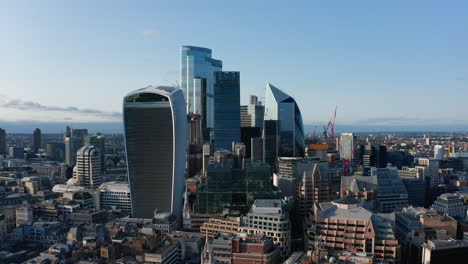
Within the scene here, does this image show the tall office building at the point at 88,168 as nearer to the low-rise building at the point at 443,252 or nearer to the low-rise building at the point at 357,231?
the low-rise building at the point at 357,231

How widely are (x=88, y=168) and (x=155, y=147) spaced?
43.6m

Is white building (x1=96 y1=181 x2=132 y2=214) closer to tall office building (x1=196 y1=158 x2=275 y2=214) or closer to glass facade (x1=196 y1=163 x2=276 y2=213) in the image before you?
tall office building (x1=196 y1=158 x2=275 y2=214)

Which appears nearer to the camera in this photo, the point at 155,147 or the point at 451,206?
the point at 451,206

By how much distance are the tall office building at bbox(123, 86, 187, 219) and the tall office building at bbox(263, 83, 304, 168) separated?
79.0 m

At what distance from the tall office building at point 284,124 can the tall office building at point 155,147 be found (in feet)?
259

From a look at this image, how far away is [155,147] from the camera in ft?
329

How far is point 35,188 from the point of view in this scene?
434 ft

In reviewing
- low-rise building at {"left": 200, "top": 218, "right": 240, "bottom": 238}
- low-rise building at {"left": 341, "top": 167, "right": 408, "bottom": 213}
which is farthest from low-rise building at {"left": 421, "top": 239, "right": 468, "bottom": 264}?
low-rise building at {"left": 200, "top": 218, "right": 240, "bottom": 238}

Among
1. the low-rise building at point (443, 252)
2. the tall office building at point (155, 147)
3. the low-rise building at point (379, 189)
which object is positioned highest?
the tall office building at point (155, 147)

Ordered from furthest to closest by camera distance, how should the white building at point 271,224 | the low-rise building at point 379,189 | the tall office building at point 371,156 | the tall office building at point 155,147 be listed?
the tall office building at point 371,156 < the low-rise building at point 379,189 < the tall office building at point 155,147 < the white building at point 271,224

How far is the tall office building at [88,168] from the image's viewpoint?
132125 millimetres

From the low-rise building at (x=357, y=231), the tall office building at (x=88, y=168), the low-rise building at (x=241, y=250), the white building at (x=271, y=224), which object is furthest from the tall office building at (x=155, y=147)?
the low-rise building at (x=357, y=231)

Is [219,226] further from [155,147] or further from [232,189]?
[155,147]

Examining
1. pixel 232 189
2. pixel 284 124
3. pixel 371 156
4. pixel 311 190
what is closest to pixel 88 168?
pixel 232 189
